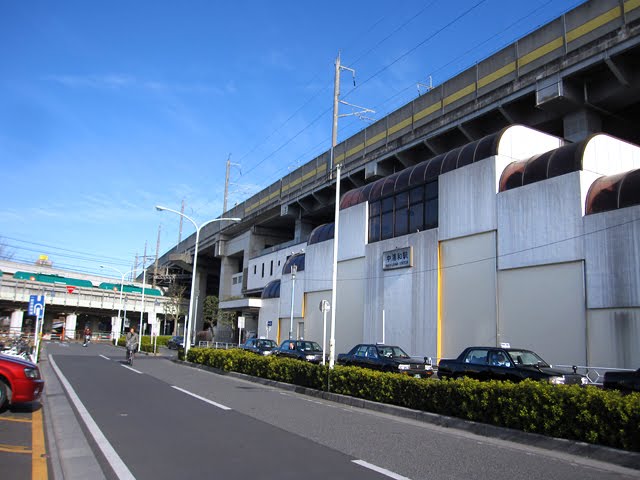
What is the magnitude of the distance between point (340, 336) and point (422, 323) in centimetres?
789

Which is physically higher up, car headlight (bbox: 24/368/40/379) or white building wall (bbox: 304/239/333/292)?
white building wall (bbox: 304/239/333/292)

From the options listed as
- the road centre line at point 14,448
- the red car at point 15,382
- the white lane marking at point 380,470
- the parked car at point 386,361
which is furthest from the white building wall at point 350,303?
the road centre line at point 14,448

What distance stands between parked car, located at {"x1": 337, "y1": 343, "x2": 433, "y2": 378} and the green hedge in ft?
8.49

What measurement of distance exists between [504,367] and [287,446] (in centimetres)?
816

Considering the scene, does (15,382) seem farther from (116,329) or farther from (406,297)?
(116,329)

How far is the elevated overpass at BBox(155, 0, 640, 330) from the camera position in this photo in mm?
24094

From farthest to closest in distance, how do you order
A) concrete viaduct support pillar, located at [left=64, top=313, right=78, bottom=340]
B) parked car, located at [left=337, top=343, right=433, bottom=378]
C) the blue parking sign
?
concrete viaduct support pillar, located at [left=64, top=313, right=78, bottom=340]
the blue parking sign
parked car, located at [left=337, top=343, right=433, bottom=378]

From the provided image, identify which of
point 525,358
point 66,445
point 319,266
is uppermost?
point 319,266

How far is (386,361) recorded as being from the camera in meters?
17.7

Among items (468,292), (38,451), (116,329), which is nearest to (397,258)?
(468,292)

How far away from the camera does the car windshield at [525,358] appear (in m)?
14.3

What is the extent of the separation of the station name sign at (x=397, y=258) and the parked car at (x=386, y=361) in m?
7.19

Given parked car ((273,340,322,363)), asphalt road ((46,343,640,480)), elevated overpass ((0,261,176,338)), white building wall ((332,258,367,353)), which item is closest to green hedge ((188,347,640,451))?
asphalt road ((46,343,640,480))

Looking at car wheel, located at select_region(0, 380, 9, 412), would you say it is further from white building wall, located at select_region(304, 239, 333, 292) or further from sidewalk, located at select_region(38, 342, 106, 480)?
white building wall, located at select_region(304, 239, 333, 292)
